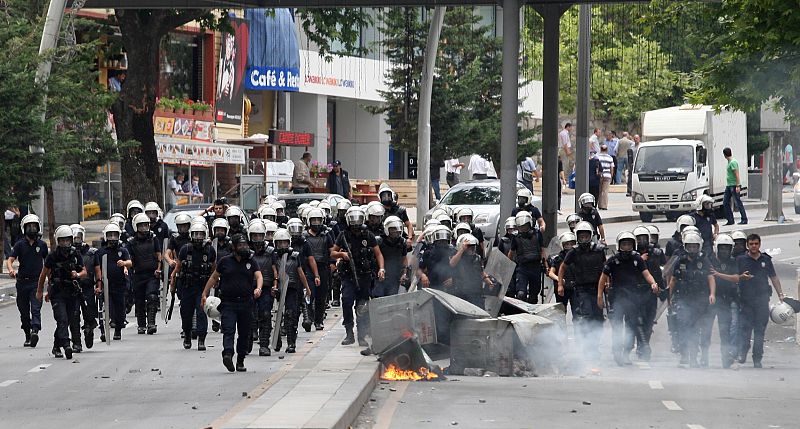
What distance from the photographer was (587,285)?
58.3 ft

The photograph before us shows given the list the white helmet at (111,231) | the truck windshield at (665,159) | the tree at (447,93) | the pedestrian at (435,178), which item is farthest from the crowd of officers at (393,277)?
the tree at (447,93)

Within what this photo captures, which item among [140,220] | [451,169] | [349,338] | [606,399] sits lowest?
[606,399]

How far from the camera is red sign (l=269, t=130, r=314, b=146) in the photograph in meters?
47.2

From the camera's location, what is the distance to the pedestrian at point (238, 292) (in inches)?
628

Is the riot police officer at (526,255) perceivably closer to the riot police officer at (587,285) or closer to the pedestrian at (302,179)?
the riot police officer at (587,285)

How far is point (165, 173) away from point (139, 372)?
27.7 m

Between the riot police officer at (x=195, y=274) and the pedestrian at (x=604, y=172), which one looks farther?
the pedestrian at (x=604, y=172)

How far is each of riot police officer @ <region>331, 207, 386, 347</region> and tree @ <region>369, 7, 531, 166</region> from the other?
27542mm

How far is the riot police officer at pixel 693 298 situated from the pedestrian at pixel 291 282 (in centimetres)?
434

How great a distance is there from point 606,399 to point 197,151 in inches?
1154

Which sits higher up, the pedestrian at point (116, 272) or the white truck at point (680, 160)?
the white truck at point (680, 160)

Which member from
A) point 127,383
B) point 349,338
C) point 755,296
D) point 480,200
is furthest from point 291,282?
point 480,200

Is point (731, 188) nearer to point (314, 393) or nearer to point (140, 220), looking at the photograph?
point (140, 220)

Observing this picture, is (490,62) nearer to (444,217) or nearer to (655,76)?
(655,76)
